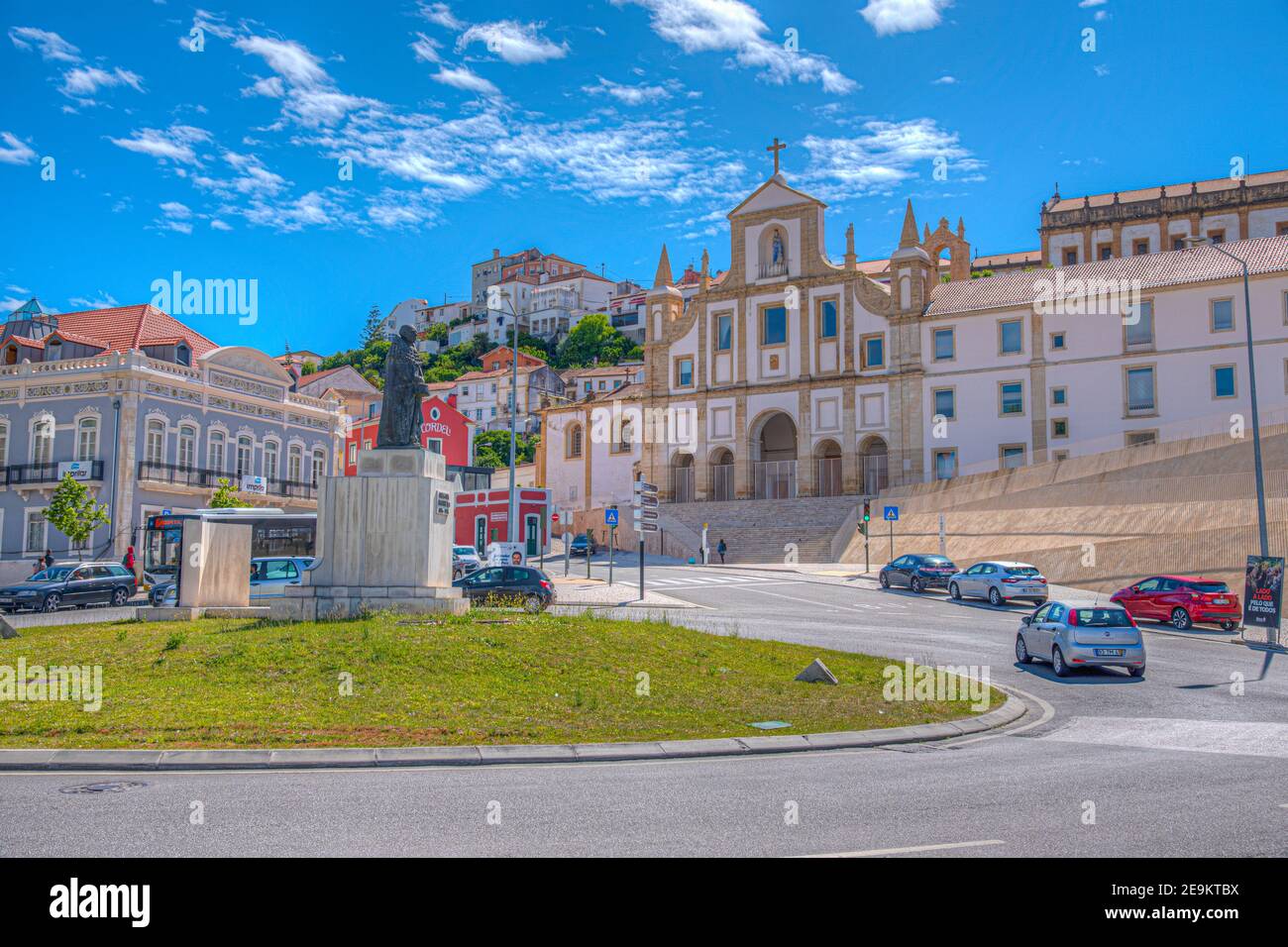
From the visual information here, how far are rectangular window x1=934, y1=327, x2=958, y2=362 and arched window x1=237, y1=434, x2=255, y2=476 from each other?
38.1m

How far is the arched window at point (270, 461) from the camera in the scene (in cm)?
5184

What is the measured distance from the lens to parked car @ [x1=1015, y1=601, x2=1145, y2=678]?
1967cm

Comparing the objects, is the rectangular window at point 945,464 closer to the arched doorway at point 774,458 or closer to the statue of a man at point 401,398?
the arched doorway at point 774,458

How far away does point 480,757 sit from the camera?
38.3 ft

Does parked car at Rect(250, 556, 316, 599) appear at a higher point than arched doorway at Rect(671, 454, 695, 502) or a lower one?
lower

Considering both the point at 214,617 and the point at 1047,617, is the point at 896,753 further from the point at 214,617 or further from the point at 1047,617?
the point at 214,617

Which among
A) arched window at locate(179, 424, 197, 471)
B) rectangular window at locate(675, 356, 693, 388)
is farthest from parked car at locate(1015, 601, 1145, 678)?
rectangular window at locate(675, 356, 693, 388)

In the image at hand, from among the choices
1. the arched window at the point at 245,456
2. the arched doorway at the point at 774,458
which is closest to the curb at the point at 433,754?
the arched window at the point at 245,456

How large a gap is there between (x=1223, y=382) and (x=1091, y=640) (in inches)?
1599

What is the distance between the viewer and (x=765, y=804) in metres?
9.24

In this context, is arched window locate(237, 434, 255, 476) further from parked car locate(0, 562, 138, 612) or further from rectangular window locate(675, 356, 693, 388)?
rectangular window locate(675, 356, 693, 388)

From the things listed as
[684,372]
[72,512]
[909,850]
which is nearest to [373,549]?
[909,850]
